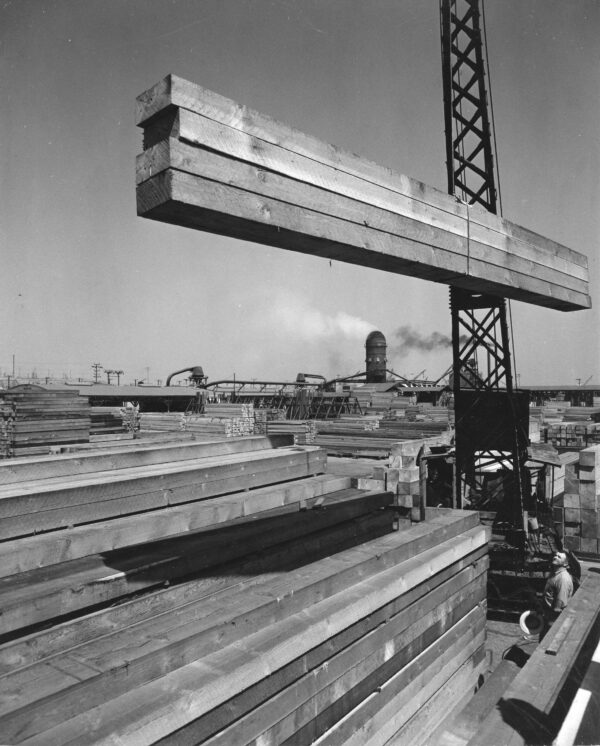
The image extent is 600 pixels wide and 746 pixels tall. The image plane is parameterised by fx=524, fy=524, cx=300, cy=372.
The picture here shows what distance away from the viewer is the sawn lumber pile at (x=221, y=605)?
2.23 meters

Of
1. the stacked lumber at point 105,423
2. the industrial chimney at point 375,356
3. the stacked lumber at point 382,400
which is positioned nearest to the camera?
the stacked lumber at point 105,423

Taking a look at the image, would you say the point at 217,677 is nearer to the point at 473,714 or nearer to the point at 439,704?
the point at 473,714

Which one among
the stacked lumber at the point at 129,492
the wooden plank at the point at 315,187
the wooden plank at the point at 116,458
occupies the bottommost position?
the stacked lumber at the point at 129,492

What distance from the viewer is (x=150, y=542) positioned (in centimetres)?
354

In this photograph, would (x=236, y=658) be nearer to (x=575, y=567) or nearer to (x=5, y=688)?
(x=5, y=688)

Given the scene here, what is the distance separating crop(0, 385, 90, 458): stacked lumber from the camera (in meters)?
13.3

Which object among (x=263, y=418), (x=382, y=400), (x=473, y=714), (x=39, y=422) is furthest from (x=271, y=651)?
(x=382, y=400)

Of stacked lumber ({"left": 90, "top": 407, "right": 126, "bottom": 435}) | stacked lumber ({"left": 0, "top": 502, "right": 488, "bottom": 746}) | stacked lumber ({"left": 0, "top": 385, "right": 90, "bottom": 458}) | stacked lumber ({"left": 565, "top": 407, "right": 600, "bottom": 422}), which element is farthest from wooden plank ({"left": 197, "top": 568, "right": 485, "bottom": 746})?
stacked lumber ({"left": 565, "top": 407, "right": 600, "bottom": 422})

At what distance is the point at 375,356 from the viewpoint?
161 ft

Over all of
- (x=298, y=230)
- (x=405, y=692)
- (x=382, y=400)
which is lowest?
(x=405, y=692)

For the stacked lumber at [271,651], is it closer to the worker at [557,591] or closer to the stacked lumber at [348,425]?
the worker at [557,591]

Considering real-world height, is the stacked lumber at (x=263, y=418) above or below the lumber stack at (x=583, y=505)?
above

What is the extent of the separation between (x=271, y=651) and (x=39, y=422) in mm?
12830

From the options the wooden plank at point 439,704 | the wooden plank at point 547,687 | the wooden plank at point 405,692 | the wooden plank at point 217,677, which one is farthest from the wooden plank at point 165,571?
the wooden plank at point 547,687
